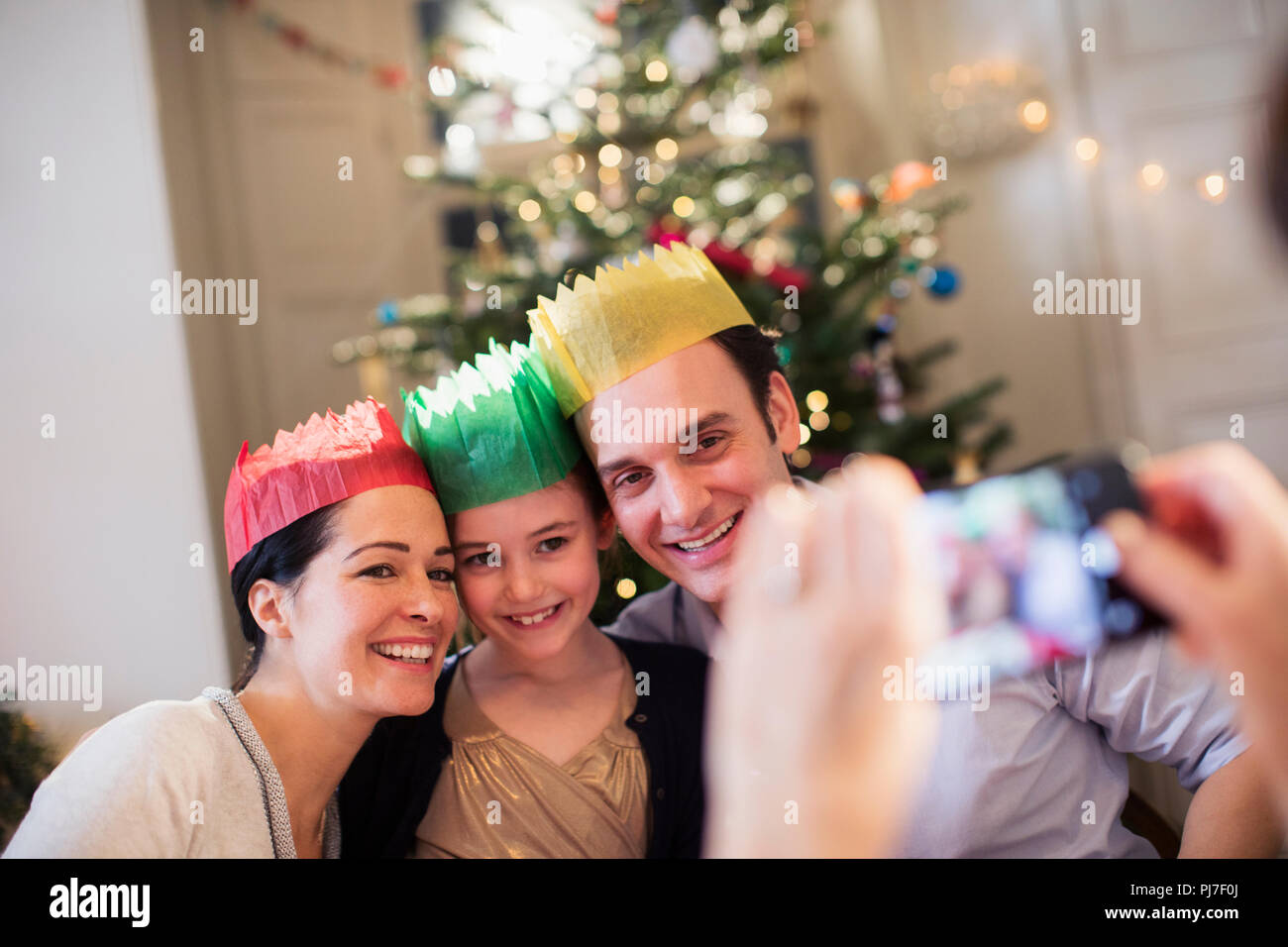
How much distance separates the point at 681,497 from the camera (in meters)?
1.20

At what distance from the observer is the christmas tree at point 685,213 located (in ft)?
8.32


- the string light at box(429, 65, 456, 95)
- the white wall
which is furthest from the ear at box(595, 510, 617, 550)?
the string light at box(429, 65, 456, 95)

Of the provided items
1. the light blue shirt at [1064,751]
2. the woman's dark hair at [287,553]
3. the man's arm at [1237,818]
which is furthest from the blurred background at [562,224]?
the man's arm at [1237,818]

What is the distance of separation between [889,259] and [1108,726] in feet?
5.47

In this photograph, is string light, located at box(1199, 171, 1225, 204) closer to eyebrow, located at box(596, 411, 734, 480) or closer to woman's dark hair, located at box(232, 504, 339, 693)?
eyebrow, located at box(596, 411, 734, 480)

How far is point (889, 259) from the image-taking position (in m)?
2.60

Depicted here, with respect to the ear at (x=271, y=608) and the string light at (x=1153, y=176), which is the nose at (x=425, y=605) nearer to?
the ear at (x=271, y=608)

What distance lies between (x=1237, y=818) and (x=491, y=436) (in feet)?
3.16

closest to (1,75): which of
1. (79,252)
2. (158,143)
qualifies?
(79,252)

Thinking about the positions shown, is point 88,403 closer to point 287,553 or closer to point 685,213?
point 287,553

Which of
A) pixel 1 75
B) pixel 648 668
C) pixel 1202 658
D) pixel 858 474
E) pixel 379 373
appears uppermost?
pixel 1 75

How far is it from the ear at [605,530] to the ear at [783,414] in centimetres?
26

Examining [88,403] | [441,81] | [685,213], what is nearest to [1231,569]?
[685,213]
